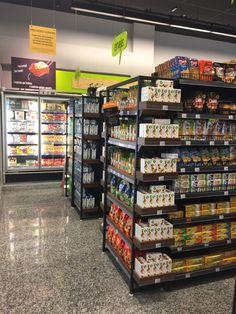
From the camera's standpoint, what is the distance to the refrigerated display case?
22.7ft

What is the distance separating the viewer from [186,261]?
3.12 metres

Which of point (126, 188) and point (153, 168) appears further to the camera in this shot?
point (126, 188)

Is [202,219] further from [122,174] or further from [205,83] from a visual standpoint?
[205,83]

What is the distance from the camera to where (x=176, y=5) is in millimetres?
7344

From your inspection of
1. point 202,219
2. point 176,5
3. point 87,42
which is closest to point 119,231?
point 202,219

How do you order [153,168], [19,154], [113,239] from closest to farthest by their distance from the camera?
[153,168] < [113,239] < [19,154]

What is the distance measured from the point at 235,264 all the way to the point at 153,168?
1.75 meters

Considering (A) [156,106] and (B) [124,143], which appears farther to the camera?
(B) [124,143]

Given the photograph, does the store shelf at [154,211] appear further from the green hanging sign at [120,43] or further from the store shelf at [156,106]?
the green hanging sign at [120,43]

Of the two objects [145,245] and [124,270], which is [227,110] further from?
[124,270]

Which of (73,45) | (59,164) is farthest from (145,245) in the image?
(73,45)

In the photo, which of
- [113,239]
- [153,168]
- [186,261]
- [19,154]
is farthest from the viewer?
[19,154]

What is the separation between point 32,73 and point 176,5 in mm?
4296

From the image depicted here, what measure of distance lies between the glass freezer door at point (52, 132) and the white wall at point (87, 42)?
110 cm
